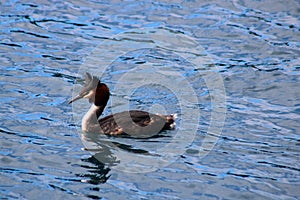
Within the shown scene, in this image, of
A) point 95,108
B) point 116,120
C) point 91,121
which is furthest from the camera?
point 95,108

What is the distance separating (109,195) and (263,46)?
7.55 meters

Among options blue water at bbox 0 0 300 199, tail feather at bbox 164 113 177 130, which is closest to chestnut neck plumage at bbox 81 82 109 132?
blue water at bbox 0 0 300 199

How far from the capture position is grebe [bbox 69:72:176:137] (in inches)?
505

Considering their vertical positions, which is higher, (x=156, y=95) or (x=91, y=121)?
(x=156, y=95)

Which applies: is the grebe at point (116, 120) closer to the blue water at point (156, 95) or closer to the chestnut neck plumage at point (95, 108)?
the chestnut neck plumage at point (95, 108)

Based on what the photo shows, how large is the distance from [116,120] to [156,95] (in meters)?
2.04

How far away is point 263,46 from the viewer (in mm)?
16969

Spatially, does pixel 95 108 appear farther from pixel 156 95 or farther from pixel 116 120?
pixel 156 95

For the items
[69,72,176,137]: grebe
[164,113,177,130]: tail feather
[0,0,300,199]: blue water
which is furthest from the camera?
[164,113,177,130]: tail feather

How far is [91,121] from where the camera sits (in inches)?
516

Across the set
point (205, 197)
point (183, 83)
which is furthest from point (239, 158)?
point (183, 83)

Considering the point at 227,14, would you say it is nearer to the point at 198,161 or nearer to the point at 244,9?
the point at 244,9

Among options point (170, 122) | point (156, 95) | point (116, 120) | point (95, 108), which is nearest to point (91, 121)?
point (95, 108)

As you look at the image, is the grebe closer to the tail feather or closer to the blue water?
the tail feather
